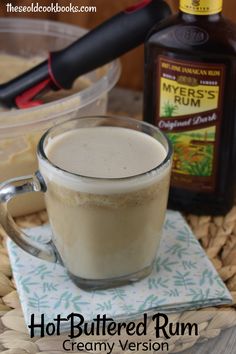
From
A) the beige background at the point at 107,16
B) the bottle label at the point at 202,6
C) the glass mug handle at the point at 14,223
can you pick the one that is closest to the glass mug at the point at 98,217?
the glass mug handle at the point at 14,223

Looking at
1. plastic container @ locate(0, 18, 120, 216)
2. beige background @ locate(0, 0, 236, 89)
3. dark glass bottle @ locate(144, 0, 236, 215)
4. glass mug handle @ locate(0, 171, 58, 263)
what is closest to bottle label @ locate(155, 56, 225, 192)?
dark glass bottle @ locate(144, 0, 236, 215)

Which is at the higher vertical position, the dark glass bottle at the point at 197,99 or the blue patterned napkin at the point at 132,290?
the dark glass bottle at the point at 197,99

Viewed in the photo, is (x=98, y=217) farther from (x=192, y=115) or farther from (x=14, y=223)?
(x=192, y=115)

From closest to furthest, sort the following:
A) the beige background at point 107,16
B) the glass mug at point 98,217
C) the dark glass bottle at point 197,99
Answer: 1. the glass mug at point 98,217
2. the dark glass bottle at point 197,99
3. the beige background at point 107,16

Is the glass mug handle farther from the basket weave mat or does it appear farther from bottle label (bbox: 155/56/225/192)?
bottle label (bbox: 155/56/225/192)

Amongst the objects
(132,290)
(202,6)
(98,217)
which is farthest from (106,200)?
(202,6)

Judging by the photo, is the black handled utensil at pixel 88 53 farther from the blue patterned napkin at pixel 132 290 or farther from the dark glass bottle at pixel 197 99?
the blue patterned napkin at pixel 132 290
